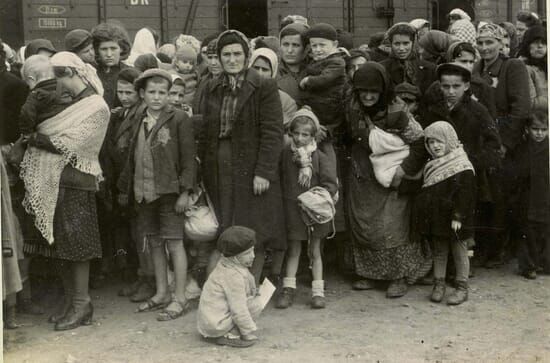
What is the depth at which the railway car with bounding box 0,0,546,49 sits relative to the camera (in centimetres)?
843

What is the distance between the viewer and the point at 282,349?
381 cm

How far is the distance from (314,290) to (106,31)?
7.94 feet

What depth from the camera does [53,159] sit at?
408 cm

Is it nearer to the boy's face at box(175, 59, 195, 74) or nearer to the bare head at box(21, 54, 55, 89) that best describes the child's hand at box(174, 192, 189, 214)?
the bare head at box(21, 54, 55, 89)

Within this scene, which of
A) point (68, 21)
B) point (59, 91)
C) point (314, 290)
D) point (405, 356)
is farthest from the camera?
point (68, 21)

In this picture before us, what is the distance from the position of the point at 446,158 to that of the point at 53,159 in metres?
2.54

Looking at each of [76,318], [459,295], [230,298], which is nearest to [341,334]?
[230,298]

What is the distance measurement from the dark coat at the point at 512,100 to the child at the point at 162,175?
2496 mm

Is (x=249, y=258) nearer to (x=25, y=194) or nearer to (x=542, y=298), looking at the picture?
(x=25, y=194)

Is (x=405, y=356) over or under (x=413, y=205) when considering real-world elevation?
under

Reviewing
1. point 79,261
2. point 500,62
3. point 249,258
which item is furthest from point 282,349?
point 500,62

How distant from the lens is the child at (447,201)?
14.7 feet

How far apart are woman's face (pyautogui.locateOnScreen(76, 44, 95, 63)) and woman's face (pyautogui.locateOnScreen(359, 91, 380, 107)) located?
203 cm

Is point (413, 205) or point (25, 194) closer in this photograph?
point (25, 194)
